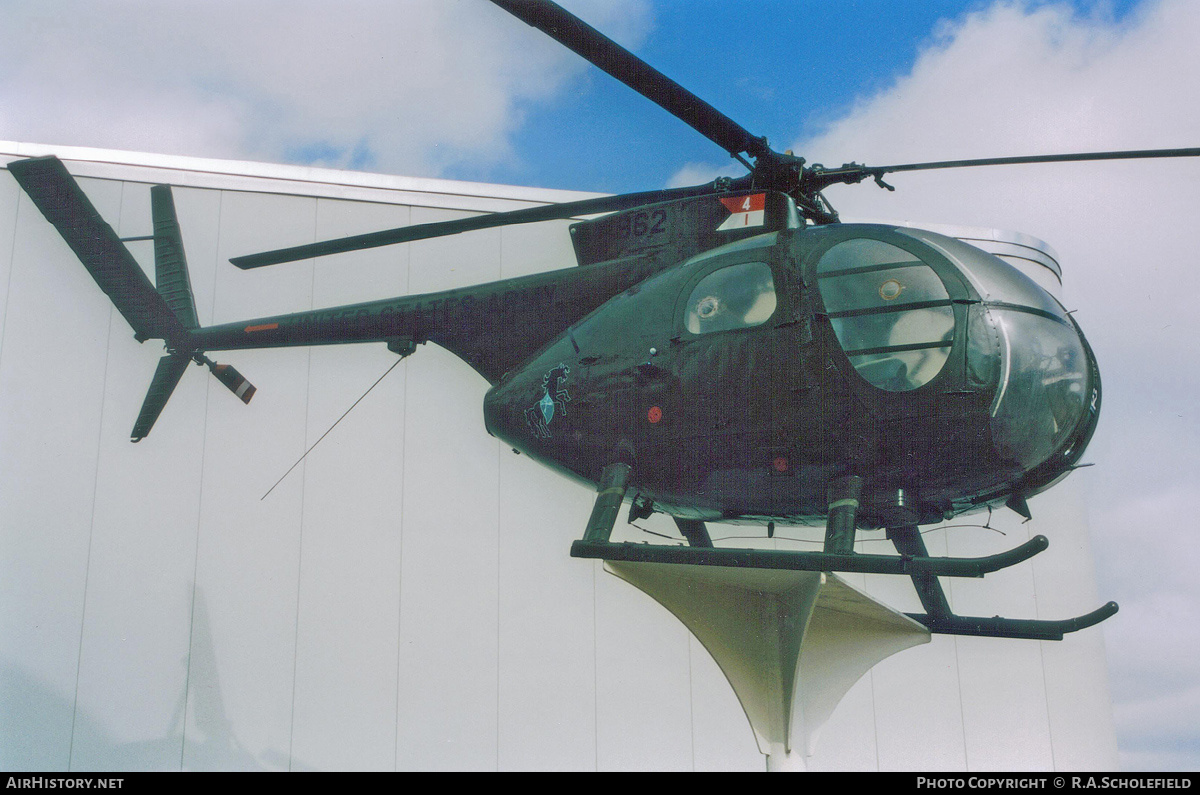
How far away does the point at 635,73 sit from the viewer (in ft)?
14.7

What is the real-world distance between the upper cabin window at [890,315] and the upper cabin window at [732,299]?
1.03 ft

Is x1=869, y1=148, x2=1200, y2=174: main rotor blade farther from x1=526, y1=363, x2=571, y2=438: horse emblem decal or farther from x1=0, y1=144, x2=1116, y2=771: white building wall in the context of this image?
x1=0, y1=144, x2=1116, y2=771: white building wall

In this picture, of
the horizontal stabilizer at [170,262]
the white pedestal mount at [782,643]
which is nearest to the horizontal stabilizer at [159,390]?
the horizontal stabilizer at [170,262]

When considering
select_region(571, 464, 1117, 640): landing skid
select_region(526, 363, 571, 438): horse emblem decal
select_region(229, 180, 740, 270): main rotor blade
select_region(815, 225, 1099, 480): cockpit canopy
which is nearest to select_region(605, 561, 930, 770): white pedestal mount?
select_region(571, 464, 1117, 640): landing skid

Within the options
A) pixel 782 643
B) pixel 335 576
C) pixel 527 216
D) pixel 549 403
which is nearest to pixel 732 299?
pixel 549 403

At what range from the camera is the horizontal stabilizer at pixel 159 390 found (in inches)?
281

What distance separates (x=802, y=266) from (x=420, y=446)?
A: 17.1ft

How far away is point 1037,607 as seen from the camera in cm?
945

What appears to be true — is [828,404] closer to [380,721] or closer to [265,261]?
→ [265,261]

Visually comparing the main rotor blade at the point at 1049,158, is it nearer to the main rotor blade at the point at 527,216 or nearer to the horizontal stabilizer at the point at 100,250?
the main rotor blade at the point at 527,216

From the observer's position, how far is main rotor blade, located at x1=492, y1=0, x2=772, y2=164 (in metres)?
4.24

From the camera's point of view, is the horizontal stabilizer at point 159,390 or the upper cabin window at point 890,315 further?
the horizontal stabilizer at point 159,390

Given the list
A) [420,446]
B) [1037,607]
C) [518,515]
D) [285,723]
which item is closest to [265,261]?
[420,446]

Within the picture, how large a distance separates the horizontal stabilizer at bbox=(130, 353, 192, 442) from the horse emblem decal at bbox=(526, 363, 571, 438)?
3607 mm
